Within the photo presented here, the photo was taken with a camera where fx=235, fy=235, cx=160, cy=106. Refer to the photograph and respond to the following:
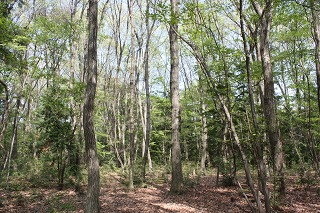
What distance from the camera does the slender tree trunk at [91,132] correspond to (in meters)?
5.95

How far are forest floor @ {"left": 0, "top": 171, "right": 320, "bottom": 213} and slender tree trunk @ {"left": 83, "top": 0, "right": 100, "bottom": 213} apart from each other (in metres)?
1.56

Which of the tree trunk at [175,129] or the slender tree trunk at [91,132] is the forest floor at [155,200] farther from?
the slender tree trunk at [91,132]

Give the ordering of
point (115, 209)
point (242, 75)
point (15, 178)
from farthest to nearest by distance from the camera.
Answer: point (15, 178) < point (242, 75) < point (115, 209)

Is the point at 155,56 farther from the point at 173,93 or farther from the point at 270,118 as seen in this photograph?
the point at 270,118

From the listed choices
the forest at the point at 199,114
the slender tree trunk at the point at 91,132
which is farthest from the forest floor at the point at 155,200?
the slender tree trunk at the point at 91,132

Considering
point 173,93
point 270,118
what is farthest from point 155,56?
point 270,118

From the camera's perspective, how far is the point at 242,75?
30.5ft

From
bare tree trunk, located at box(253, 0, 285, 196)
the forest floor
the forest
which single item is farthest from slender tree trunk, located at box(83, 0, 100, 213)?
bare tree trunk, located at box(253, 0, 285, 196)

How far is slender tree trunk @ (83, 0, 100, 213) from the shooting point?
19.5 ft

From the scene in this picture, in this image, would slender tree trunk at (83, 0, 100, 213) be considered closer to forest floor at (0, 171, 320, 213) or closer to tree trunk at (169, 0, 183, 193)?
forest floor at (0, 171, 320, 213)

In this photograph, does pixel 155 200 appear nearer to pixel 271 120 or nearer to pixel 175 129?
pixel 175 129

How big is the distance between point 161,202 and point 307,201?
5.07m

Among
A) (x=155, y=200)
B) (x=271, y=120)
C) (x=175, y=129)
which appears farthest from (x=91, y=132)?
(x=271, y=120)

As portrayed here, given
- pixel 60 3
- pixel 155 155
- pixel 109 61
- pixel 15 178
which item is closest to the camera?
pixel 15 178
